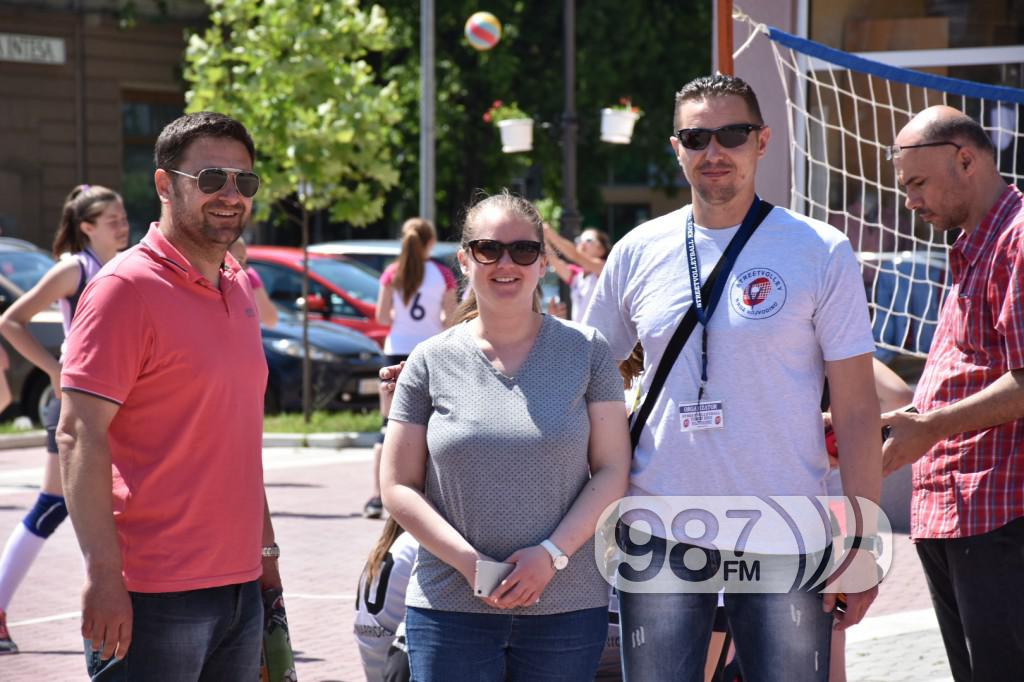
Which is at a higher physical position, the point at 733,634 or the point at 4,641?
the point at 733,634

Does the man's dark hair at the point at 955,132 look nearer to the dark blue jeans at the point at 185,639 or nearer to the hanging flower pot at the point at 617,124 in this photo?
the dark blue jeans at the point at 185,639

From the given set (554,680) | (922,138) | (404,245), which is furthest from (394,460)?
(404,245)

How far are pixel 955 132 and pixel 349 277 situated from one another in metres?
14.6

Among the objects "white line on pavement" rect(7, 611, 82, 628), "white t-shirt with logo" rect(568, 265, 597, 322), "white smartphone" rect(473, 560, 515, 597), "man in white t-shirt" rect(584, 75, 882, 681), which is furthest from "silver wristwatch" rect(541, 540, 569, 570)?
"white t-shirt with logo" rect(568, 265, 597, 322)

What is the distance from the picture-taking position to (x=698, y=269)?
368cm

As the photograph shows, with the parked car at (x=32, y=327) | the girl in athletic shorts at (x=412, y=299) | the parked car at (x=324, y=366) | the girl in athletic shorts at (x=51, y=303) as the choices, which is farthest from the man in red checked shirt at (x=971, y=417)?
the parked car at (x=324, y=366)

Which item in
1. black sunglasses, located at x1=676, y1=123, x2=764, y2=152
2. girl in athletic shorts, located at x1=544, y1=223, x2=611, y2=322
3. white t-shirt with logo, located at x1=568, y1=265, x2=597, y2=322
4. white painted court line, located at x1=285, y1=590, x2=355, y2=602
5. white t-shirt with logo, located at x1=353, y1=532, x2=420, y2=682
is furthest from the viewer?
white t-shirt with logo, located at x1=568, y1=265, x2=597, y2=322

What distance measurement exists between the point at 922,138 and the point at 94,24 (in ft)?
88.0

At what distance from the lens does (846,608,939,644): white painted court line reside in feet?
22.8

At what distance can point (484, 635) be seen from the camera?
351cm

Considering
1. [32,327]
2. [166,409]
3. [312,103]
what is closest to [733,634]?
[166,409]

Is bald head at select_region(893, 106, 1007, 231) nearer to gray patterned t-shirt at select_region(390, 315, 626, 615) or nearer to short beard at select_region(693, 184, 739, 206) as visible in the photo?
short beard at select_region(693, 184, 739, 206)

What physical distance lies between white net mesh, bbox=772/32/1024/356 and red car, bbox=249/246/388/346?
860 cm

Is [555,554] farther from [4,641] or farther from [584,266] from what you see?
[584,266]
